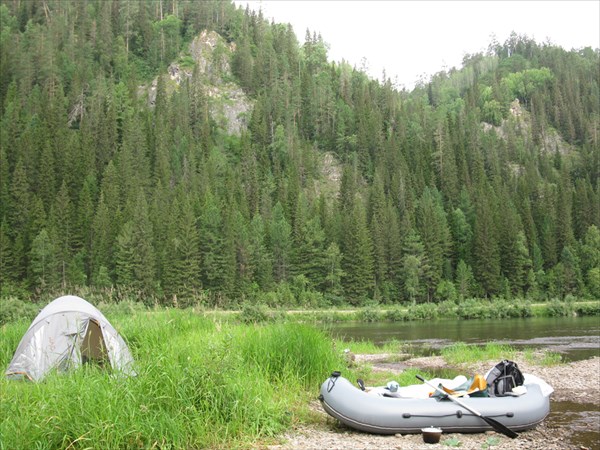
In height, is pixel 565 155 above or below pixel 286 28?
below

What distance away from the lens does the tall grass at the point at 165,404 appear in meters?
5.73

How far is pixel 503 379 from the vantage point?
939cm

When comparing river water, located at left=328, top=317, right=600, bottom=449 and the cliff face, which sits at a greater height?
the cliff face

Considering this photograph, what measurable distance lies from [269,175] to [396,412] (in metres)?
98.5

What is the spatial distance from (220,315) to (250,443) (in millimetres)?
6180

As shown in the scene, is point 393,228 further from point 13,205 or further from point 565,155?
point 565,155

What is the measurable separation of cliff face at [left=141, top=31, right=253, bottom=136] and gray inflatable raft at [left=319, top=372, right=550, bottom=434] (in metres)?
Result: 118

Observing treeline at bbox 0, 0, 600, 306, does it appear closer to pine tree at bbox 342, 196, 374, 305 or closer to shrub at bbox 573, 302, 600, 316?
pine tree at bbox 342, 196, 374, 305

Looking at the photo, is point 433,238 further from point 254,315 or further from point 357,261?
point 254,315

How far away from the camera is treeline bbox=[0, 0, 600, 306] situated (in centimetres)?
7562

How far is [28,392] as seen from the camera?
6.50 m

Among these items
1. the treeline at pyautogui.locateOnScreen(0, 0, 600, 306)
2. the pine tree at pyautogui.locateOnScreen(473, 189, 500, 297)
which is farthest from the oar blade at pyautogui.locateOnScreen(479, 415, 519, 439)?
the pine tree at pyautogui.locateOnScreen(473, 189, 500, 297)

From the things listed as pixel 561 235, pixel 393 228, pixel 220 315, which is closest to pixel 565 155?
pixel 561 235

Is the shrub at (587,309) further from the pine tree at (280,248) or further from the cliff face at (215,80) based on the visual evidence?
the cliff face at (215,80)
